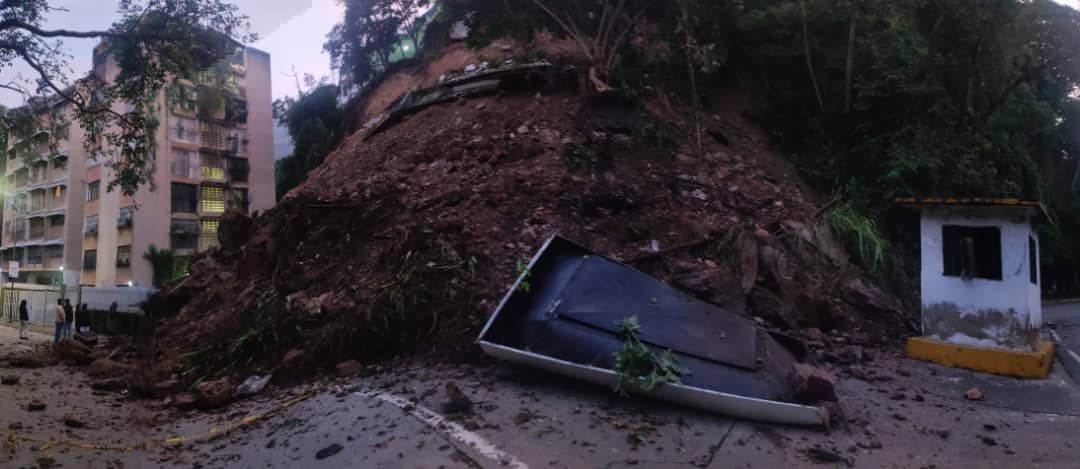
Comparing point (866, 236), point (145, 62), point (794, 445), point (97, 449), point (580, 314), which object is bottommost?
point (97, 449)

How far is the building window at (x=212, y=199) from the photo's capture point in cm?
2614

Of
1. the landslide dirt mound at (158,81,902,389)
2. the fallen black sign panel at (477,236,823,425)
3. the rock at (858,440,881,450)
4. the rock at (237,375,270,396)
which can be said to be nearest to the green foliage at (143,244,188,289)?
the landslide dirt mound at (158,81,902,389)

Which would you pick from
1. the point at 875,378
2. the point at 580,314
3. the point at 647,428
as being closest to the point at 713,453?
the point at 647,428

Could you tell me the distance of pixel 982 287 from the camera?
6316mm

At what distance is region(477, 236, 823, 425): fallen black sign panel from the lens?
4414mm

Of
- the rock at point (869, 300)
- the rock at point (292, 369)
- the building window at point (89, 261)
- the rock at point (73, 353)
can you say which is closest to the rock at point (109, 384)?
the rock at point (73, 353)

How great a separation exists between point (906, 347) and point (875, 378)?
1.55 m

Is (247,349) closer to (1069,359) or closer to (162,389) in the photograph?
(162,389)

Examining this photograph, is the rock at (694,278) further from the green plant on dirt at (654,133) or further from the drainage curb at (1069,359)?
the green plant on dirt at (654,133)

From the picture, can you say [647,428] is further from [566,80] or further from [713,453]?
[566,80]

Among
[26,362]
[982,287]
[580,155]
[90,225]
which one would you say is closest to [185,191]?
[90,225]

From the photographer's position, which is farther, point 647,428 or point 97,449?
point 97,449

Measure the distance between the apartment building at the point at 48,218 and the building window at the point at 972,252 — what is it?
3345cm

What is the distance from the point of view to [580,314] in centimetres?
492
